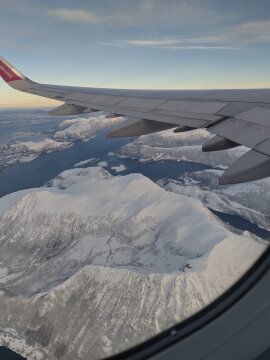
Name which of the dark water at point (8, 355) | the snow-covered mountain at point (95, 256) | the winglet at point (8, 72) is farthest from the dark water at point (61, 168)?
the winglet at point (8, 72)

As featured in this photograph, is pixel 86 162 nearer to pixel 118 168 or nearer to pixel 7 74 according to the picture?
pixel 118 168

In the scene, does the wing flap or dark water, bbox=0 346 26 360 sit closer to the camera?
the wing flap

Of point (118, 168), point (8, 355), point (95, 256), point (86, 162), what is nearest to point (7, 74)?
point (8, 355)

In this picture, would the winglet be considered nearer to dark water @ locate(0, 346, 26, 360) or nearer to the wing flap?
the wing flap

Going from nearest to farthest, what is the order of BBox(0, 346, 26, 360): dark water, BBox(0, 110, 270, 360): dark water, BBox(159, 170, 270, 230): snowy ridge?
BBox(0, 346, 26, 360): dark water
BBox(159, 170, 270, 230): snowy ridge
BBox(0, 110, 270, 360): dark water

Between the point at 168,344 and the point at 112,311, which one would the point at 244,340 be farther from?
the point at 112,311

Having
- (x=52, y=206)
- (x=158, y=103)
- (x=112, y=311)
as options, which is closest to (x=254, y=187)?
(x=112, y=311)

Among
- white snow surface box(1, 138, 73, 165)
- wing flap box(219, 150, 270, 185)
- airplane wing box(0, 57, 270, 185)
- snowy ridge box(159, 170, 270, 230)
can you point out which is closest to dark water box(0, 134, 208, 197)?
white snow surface box(1, 138, 73, 165)

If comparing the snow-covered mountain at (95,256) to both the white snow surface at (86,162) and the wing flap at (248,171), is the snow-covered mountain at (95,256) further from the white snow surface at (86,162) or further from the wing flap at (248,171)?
the wing flap at (248,171)
